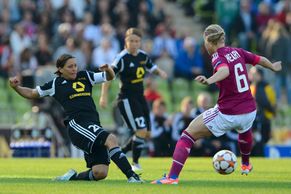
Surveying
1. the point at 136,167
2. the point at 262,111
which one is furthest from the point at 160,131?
the point at 136,167

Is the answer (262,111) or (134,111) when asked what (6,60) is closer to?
(262,111)

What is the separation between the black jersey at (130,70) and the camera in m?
18.0

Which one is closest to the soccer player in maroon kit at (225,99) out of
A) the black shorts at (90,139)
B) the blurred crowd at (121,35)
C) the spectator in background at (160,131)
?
the black shorts at (90,139)

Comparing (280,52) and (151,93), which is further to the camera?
(280,52)

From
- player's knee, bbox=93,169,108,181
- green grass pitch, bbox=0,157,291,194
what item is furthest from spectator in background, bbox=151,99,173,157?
player's knee, bbox=93,169,108,181

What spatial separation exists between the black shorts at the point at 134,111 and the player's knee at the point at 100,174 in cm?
399

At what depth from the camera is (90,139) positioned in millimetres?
13766

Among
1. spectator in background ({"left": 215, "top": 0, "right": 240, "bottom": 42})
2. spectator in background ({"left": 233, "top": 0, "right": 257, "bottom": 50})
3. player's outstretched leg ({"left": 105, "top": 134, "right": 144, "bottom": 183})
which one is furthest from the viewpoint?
spectator in background ({"left": 215, "top": 0, "right": 240, "bottom": 42})

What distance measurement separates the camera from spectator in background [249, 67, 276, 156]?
24266 millimetres

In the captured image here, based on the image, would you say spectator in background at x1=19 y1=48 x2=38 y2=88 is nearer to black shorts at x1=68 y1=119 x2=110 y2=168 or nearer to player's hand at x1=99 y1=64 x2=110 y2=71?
black shorts at x1=68 y1=119 x2=110 y2=168

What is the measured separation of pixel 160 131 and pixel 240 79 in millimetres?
9589

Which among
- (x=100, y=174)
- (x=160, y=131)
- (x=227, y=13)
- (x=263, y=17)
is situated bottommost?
(x=160, y=131)

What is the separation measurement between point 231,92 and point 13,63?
13.6m

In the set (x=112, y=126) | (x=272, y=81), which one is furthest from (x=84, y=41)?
(x=272, y=81)
